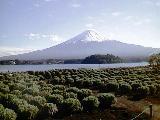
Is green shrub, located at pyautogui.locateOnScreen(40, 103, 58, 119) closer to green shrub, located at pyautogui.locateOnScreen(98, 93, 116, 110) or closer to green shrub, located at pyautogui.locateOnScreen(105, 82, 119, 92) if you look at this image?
green shrub, located at pyautogui.locateOnScreen(98, 93, 116, 110)

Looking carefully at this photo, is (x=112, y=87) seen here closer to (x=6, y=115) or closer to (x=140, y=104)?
(x=140, y=104)

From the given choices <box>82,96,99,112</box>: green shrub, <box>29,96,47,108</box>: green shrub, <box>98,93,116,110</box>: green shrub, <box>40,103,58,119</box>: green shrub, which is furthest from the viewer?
<box>98,93,116,110</box>: green shrub

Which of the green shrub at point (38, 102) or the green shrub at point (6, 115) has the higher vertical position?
the green shrub at point (38, 102)

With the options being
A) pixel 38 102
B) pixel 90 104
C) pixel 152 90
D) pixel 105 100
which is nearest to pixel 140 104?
pixel 105 100

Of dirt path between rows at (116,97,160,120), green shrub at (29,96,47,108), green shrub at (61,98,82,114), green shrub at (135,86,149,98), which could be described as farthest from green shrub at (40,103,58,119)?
green shrub at (135,86,149,98)

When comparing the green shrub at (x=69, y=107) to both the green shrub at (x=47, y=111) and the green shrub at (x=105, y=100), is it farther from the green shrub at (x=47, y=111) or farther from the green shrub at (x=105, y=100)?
the green shrub at (x=105, y=100)

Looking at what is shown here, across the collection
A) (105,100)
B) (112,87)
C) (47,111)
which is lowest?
(47,111)

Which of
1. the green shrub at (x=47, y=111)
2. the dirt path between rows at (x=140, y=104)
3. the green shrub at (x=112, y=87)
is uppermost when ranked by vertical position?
the green shrub at (x=112, y=87)

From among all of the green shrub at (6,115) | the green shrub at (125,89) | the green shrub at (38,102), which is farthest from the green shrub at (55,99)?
the green shrub at (125,89)

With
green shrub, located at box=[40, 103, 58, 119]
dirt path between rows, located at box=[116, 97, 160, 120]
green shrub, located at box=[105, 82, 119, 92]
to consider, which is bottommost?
Result: dirt path between rows, located at box=[116, 97, 160, 120]

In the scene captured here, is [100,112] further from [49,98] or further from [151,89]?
[151,89]

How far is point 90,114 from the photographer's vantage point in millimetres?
19000

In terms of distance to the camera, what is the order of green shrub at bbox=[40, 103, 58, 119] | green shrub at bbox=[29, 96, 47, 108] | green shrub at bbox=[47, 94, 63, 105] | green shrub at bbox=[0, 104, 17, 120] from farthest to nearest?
1. green shrub at bbox=[47, 94, 63, 105]
2. green shrub at bbox=[29, 96, 47, 108]
3. green shrub at bbox=[40, 103, 58, 119]
4. green shrub at bbox=[0, 104, 17, 120]

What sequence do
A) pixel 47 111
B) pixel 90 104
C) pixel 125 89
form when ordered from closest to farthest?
pixel 47 111 < pixel 90 104 < pixel 125 89
